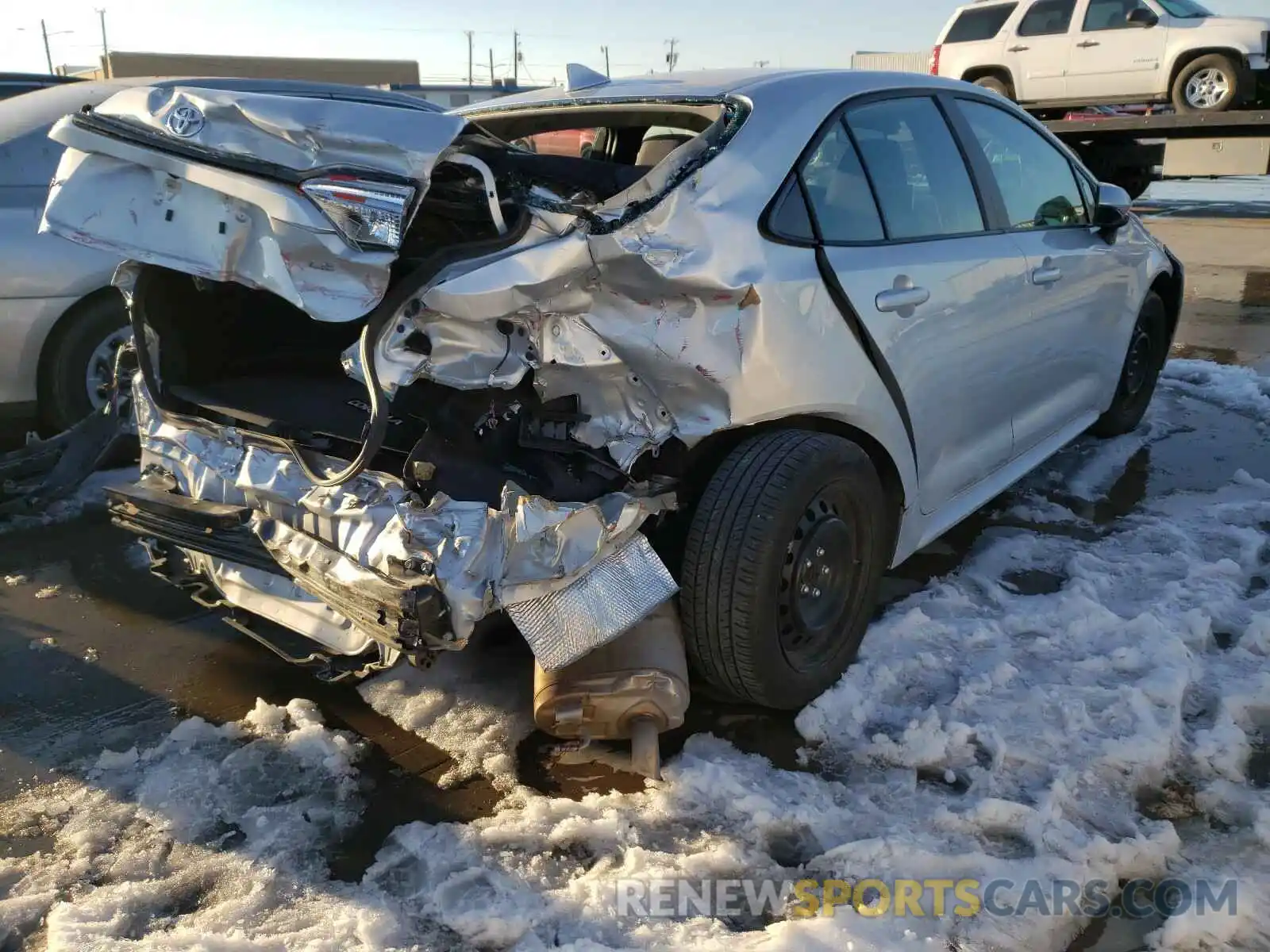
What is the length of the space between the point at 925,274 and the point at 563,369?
1287mm

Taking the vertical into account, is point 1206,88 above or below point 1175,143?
above

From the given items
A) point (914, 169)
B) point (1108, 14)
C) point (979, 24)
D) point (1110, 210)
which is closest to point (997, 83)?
point (979, 24)

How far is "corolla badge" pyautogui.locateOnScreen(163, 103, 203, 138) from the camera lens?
7.72ft

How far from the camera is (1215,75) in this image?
12.3 meters

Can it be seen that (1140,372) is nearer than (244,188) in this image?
No

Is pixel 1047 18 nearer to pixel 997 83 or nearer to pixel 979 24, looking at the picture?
pixel 979 24

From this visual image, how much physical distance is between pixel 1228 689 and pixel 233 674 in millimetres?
3024

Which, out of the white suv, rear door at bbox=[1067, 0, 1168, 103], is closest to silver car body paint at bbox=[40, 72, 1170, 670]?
the white suv

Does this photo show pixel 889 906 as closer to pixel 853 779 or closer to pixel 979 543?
pixel 853 779

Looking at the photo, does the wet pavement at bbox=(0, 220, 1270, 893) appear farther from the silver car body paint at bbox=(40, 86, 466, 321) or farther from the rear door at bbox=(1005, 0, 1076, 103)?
the rear door at bbox=(1005, 0, 1076, 103)

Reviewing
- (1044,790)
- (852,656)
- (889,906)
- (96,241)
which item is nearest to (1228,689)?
(1044,790)

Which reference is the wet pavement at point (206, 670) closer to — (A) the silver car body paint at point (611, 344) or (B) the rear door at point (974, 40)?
(A) the silver car body paint at point (611, 344)

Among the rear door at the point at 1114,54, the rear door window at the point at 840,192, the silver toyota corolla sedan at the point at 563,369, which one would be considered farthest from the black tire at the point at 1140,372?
the rear door at the point at 1114,54

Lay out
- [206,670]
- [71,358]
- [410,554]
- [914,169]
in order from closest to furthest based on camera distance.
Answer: [410,554] → [206,670] → [914,169] → [71,358]
